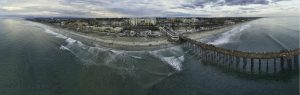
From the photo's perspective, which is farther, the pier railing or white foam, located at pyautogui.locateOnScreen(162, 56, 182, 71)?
white foam, located at pyautogui.locateOnScreen(162, 56, 182, 71)

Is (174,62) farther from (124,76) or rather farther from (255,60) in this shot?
(124,76)

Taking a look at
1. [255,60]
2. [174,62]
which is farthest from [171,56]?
[255,60]

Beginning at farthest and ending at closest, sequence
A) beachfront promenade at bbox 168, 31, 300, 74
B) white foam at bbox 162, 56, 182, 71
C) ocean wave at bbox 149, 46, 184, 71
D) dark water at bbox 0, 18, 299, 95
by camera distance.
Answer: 1. ocean wave at bbox 149, 46, 184, 71
2. white foam at bbox 162, 56, 182, 71
3. beachfront promenade at bbox 168, 31, 300, 74
4. dark water at bbox 0, 18, 299, 95

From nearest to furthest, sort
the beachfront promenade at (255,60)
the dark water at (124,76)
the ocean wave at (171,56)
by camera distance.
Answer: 1. the dark water at (124,76)
2. the beachfront promenade at (255,60)
3. the ocean wave at (171,56)

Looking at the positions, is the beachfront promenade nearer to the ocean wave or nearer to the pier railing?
the pier railing

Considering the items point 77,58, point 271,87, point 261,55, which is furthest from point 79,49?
point 271,87

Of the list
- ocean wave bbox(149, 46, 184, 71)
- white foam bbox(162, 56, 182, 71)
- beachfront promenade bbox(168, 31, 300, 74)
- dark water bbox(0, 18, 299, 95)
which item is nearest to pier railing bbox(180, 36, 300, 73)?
beachfront promenade bbox(168, 31, 300, 74)

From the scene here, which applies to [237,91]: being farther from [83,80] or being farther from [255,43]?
[255,43]

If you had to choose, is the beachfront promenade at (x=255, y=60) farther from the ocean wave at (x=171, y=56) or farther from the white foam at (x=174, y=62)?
the white foam at (x=174, y=62)

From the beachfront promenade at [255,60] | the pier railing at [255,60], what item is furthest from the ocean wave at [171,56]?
the pier railing at [255,60]
